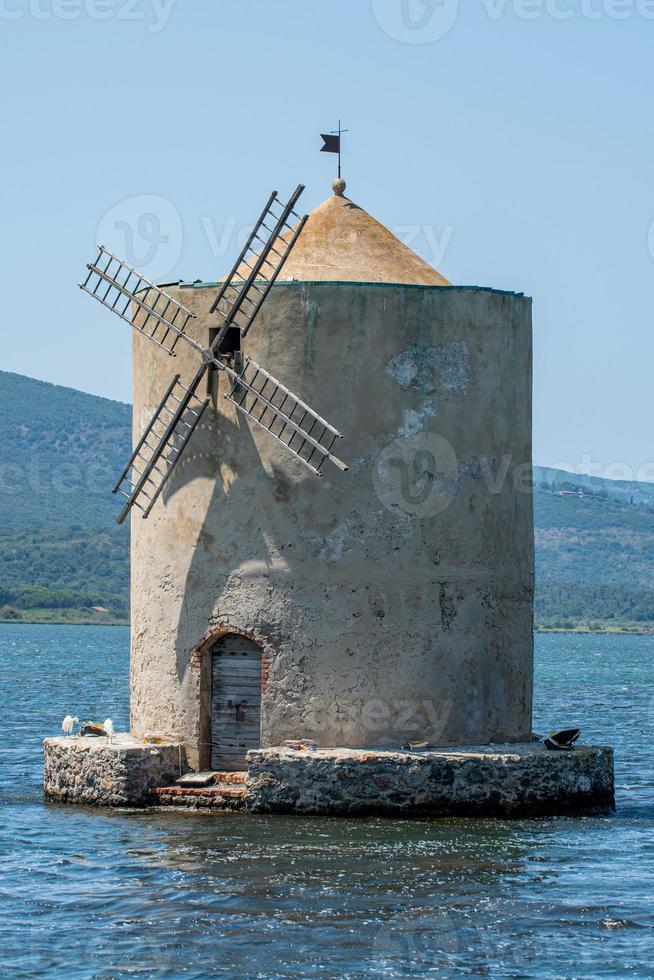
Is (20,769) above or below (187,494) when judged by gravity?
below

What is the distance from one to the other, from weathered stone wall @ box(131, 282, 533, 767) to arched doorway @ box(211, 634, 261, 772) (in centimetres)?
17

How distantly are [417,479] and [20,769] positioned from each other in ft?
26.6

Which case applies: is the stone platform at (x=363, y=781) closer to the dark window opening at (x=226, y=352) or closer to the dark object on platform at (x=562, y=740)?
the dark object on platform at (x=562, y=740)

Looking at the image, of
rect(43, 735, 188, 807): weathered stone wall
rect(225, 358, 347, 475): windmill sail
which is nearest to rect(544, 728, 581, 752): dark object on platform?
rect(225, 358, 347, 475): windmill sail

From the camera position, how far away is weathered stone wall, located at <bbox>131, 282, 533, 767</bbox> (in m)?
18.7

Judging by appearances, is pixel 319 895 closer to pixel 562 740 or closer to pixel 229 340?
pixel 562 740

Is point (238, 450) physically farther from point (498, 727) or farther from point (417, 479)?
point (498, 727)

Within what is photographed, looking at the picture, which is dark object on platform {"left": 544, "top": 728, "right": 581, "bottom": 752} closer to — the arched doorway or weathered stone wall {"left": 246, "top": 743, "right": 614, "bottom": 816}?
weathered stone wall {"left": 246, "top": 743, "right": 614, "bottom": 816}

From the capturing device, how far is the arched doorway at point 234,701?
19.0m

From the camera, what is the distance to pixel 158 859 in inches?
645

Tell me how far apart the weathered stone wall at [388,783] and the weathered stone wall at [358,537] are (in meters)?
0.70

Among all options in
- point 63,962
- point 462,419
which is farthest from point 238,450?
point 63,962

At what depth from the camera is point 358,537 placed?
18719 mm

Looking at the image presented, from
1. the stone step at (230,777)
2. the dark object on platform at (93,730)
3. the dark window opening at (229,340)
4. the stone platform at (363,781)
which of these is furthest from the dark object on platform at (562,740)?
the dark window opening at (229,340)
